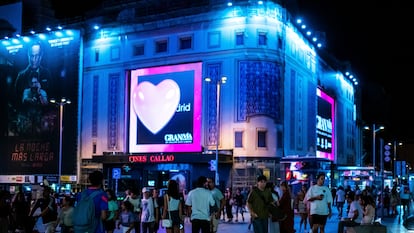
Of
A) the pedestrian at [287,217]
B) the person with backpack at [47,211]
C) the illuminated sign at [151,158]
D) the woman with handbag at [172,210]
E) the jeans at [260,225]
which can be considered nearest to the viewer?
the jeans at [260,225]

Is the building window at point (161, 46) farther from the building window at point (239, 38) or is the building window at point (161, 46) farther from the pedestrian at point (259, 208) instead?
the pedestrian at point (259, 208)

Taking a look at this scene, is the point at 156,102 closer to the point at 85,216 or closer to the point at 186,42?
the point at 186,42

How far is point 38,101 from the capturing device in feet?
188

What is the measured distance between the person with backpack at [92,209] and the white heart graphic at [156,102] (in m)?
41.6

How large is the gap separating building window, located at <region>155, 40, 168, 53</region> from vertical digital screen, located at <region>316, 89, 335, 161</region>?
19.4 metres

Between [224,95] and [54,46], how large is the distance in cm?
1900

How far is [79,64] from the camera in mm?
55531

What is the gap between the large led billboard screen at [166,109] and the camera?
49469 mm

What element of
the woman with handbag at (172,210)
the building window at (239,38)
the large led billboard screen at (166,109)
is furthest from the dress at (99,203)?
the large led billboard screen at (166,109)

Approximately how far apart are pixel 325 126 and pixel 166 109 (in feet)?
76.1

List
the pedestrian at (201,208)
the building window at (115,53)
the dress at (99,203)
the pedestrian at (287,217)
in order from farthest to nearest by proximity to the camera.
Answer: the building window at (115,53), the pedestrian at (287,217), the pedestrian at (201,208), the dress at (99,203)

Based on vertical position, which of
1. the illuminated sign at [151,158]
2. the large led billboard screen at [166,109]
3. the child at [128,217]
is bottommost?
the child at [128,217]

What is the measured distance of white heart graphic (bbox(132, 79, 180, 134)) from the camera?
50656 millimetres

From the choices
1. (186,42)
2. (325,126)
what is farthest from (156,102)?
(325,126)
